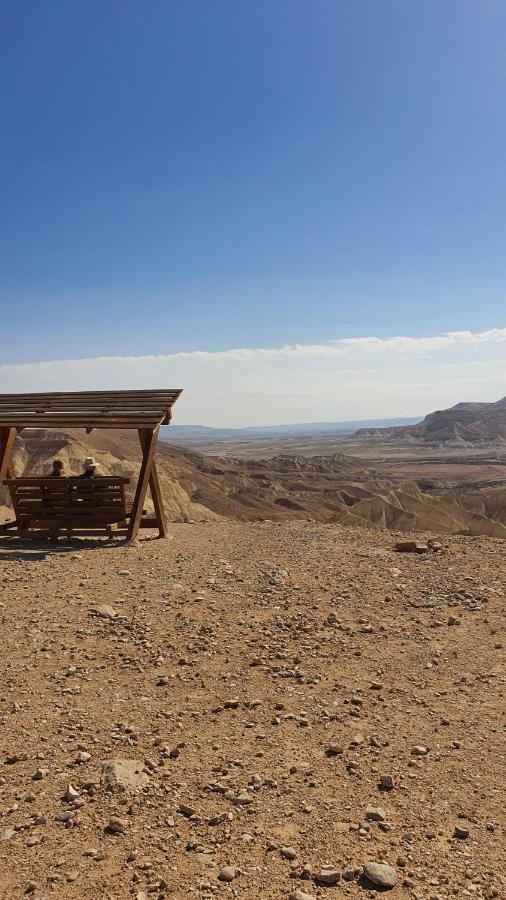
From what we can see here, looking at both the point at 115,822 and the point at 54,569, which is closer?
the point at 115,822

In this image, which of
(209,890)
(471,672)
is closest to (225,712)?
(209,890)

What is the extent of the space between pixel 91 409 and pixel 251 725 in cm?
884

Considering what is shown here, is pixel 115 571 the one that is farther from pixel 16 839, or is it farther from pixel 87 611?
pixel 16 839

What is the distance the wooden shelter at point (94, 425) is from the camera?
1223 centimetres

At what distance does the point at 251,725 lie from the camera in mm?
5367

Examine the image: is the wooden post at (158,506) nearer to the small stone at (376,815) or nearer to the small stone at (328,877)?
the small stone at (376,815)

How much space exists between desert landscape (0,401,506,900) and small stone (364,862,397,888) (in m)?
0.01

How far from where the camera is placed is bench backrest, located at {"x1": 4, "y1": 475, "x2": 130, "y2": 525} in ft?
40.0

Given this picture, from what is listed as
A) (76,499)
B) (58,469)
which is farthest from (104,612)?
(58,469)

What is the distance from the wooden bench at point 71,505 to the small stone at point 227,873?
895 centimetres

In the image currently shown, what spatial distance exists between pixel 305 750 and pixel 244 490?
51.1 meters

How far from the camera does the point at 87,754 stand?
15.5 feet

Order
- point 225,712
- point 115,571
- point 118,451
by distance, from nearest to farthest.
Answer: point 225,712 → point 115,571 → point 118,451

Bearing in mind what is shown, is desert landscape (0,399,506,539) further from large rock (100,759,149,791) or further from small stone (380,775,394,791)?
small stone (380,775,394,791)
